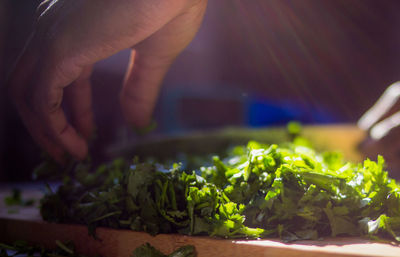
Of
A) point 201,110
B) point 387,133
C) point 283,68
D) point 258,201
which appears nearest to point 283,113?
point 283,68

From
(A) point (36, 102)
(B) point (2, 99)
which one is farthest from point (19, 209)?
(B) point (2, 99)

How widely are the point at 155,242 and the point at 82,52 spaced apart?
48 centimetres

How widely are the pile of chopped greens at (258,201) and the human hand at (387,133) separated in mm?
770

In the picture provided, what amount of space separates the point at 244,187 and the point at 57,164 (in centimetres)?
70

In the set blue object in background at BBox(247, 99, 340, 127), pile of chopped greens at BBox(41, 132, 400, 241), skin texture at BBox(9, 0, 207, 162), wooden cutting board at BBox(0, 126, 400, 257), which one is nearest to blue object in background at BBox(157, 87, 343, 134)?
blue object in background at BBox(247, 99, 340, 127)

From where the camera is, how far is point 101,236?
3.00 feet

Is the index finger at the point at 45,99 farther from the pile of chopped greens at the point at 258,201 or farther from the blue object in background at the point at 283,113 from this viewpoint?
the blue object in background at the point at 283,113

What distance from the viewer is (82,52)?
0.87 meters

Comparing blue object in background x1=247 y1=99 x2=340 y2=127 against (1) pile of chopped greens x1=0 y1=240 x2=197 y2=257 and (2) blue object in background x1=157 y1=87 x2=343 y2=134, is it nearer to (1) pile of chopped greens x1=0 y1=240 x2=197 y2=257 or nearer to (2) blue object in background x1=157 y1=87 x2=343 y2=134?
(2) blue object in background x1=157 y1=87 x2=343 y2=134

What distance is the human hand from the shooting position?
5.10 ft

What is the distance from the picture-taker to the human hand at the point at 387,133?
1556 mm

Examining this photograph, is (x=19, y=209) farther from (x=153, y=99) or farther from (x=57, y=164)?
(x=153, y=99)

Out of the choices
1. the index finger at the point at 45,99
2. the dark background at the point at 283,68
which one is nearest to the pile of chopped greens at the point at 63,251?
the index finger at the point at 45,99

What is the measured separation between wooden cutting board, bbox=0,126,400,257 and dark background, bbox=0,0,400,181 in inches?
65.7
